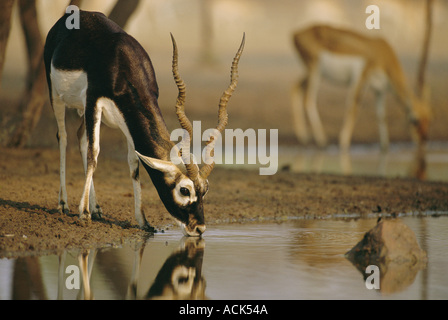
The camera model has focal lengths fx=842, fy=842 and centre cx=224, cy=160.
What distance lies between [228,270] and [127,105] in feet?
7.71

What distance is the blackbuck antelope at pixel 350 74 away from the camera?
21.9m

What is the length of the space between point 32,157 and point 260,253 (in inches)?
254

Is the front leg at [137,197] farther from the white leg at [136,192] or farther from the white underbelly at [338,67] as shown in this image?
the white underbelly at [338,67]

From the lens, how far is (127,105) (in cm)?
828

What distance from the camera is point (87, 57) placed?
28.6ft

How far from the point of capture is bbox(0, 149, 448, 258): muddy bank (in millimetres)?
7926

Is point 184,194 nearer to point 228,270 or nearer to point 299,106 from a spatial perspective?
point 228,270

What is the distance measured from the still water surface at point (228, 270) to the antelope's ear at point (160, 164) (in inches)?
27.0

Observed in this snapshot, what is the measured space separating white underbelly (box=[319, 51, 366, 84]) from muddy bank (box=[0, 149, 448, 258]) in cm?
1001

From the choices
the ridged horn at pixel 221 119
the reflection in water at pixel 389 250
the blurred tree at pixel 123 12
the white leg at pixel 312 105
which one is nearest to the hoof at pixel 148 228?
the ridged horn at pixel 221 119

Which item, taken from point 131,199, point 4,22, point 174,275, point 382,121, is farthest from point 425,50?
point 174,275

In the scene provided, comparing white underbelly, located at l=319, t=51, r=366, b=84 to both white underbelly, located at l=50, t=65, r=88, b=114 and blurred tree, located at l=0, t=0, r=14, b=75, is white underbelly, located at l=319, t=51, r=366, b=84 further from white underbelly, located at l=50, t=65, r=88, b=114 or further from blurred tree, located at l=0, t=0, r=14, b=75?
white underbelly, located at l=50, t=65, r=88, b=114

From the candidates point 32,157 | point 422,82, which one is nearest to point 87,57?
point 32,157
